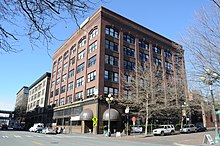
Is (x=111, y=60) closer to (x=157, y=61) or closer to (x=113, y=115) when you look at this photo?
(x=113, y=115)

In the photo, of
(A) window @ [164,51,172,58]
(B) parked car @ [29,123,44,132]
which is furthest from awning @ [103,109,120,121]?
(A) window @ [164,51,172,58]

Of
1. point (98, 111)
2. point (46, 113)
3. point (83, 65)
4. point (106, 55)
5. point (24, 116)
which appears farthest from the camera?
point (24, 116)

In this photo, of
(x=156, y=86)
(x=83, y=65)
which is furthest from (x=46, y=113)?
(x=156, y=86)

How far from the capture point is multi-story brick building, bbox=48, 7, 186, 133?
1598 inches

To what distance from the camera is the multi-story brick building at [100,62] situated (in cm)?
4059

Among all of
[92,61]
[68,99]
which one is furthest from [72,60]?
[92,61]

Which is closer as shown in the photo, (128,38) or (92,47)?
(92,47)

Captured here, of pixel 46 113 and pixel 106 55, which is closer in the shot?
pixel 106 55

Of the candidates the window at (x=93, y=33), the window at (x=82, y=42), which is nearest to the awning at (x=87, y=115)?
the window at (x=93, y=33)

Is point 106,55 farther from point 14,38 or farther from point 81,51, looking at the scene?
point 14,38

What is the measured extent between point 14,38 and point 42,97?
7521cm

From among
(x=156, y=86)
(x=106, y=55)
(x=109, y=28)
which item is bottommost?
(x=156, y=86)

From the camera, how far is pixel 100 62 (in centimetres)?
4100

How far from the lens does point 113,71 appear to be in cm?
4309
